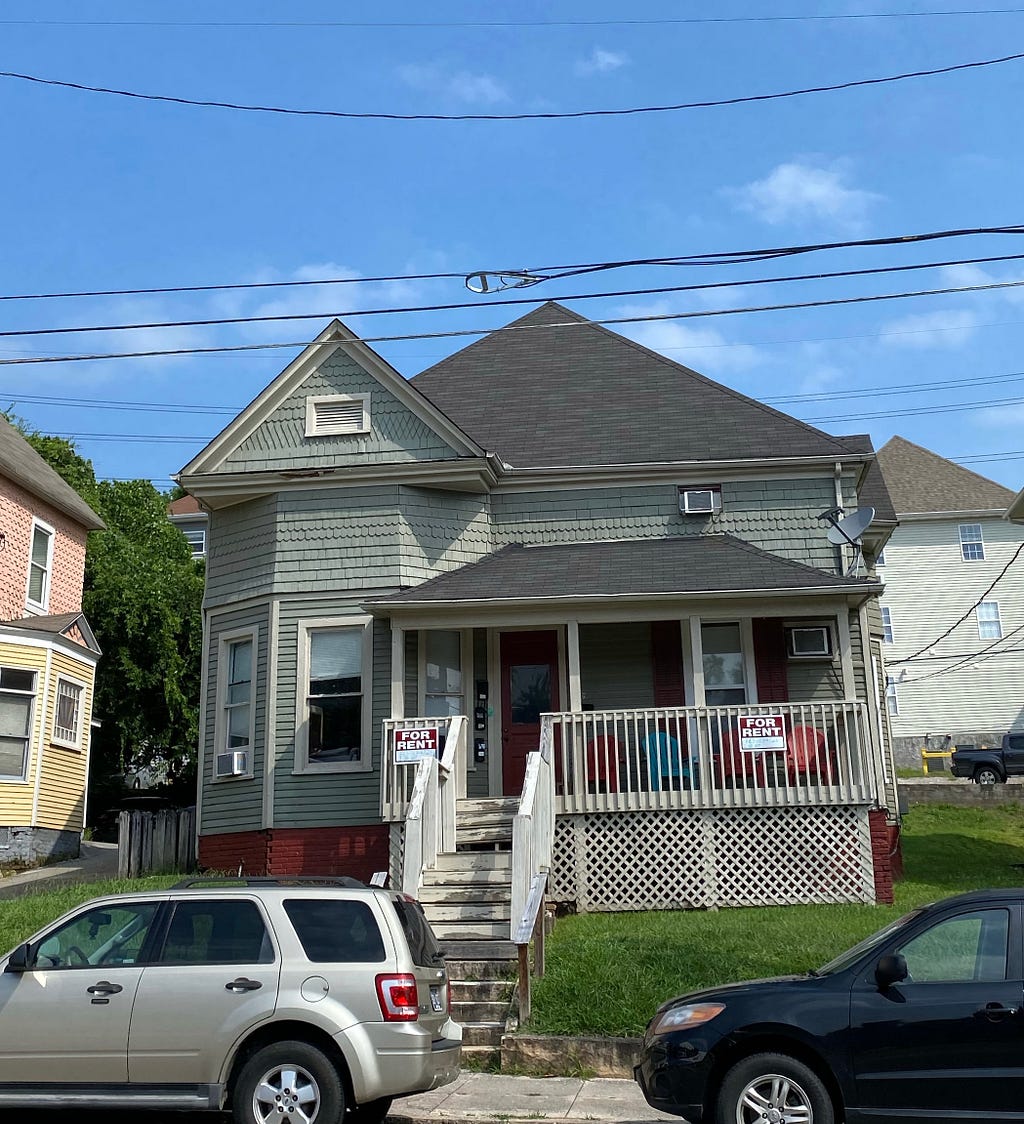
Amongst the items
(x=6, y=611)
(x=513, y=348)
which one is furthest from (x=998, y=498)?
(x=6, y=611)

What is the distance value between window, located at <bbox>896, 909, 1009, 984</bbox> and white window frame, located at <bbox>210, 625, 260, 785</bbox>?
11087 mm

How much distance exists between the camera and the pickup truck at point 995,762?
34000mm

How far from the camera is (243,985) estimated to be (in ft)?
25.8

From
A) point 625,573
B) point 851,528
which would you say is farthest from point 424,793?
point 851,528

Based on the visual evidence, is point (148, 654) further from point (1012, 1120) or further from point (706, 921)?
point (1012, 1120)

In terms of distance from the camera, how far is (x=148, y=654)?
112 ft

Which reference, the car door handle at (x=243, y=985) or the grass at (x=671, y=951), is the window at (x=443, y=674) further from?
the car door handle at (x=243, y=985)

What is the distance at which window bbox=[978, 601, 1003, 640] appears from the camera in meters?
42.6

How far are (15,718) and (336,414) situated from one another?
9.72 metres

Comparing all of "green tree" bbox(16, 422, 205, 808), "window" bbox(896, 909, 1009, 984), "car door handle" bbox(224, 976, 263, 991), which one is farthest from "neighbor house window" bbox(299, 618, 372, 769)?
"green tree" bbox(16, 422, 205, 808)

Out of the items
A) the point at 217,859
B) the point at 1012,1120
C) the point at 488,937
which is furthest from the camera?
the point at 217,859

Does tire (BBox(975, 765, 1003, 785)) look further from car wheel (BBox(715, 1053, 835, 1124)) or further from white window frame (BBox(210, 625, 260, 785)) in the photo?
car wheel (BBox(715, 1053, 835, 1124))

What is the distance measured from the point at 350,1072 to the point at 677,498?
11550 mm

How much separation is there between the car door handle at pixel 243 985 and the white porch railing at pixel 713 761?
24.4ft
